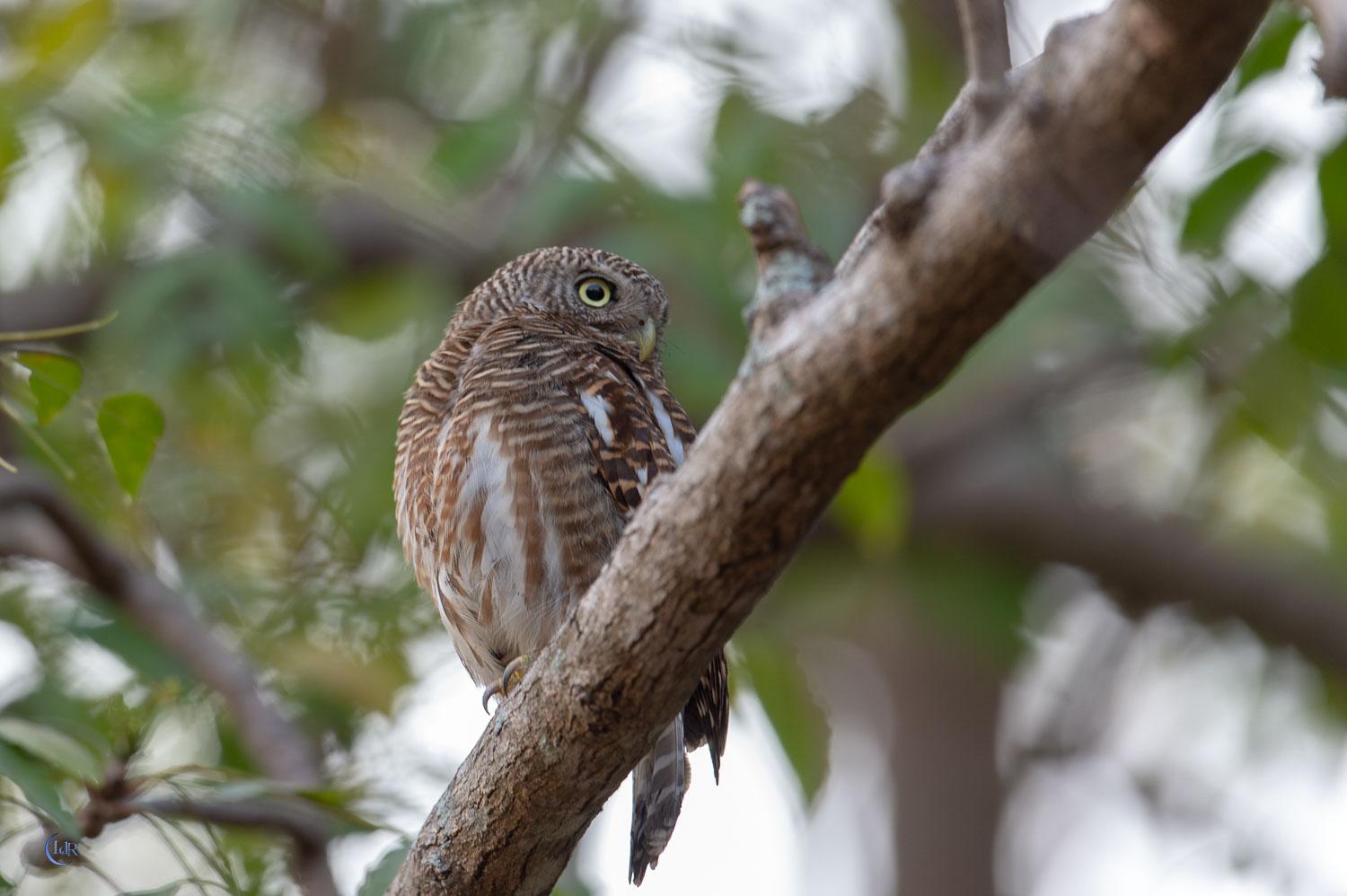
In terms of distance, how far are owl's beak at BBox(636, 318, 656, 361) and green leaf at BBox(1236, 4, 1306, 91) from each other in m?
1.65

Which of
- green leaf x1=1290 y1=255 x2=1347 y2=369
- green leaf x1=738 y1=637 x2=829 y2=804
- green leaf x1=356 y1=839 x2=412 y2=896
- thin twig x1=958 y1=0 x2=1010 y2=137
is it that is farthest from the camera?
green leaf x1=738 y1=637 x2=829 y2=804

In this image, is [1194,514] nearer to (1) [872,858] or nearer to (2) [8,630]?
(1) [872,858]

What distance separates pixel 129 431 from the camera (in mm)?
2795

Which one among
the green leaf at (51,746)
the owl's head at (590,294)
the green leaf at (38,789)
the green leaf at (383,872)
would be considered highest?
the owl's head at (590,294)

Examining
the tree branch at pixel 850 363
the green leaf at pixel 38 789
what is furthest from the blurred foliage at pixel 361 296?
the tree branch at pixel 850 363

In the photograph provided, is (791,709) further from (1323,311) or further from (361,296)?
(361,296)

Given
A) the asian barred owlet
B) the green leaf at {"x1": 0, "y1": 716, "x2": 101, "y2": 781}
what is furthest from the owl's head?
the green leaf at {"x1": 0, "y1": 716, "x2": 101, "y2": 781}

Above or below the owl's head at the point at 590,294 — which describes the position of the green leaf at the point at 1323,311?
above

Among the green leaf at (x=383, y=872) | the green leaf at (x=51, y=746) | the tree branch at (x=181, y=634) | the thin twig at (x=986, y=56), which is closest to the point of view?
the thin twig at (x=986, y=56)

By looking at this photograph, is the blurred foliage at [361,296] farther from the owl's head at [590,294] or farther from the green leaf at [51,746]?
the owl's head at [590,294]

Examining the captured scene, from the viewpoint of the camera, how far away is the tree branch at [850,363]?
63.1 inches

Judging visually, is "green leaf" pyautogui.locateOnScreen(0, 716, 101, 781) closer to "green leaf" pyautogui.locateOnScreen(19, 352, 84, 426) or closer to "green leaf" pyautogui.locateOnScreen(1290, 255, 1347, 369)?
"green leaf" pyautogui.locateOnScreen(19, 352, 84, 426)

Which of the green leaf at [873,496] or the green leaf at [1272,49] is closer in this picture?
the green leaf at [1272,49]

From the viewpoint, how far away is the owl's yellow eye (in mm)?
4367
